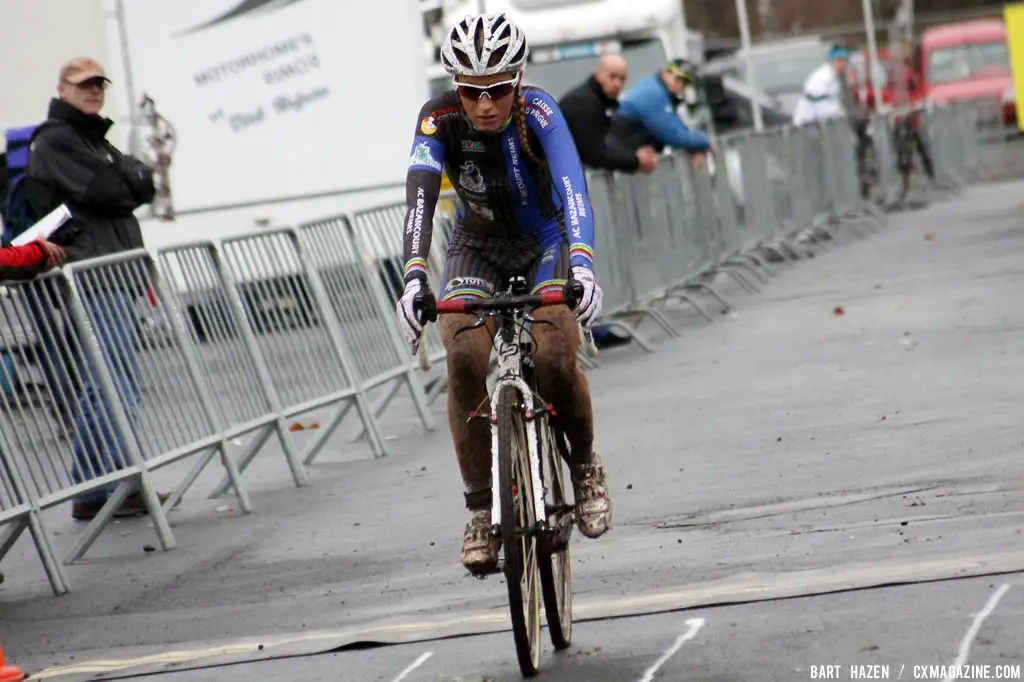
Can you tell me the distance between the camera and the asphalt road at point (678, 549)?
23.5 ft

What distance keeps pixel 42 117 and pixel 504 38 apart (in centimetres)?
1189

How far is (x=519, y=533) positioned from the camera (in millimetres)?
Result: 6785

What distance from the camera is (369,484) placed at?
11.9 meters

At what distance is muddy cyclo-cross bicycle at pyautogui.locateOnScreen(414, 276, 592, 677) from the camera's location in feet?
22.2

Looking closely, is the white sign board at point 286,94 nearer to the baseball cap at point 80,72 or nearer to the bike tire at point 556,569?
the baseball cap at point 80,72

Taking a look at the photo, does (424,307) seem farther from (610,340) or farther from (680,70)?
(680,70)

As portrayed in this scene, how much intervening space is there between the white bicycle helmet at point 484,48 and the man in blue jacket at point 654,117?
10.7 m

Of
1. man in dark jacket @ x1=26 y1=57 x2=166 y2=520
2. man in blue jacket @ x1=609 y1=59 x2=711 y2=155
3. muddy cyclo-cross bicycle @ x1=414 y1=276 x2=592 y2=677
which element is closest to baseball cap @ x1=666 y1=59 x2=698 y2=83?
man in blue jacket @ x1=609 y1=59 x2=711 y2=155

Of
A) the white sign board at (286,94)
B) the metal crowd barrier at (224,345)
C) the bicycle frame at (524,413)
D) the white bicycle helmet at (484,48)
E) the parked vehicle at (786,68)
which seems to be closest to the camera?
the bicycle frame at (524,413)

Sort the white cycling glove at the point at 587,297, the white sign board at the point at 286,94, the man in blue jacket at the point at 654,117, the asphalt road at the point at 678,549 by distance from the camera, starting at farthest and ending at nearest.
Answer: the white sign board at the point at 286,94, the man in blue jacket at the point at 654,117, the asphalt road at the point at 678,549, the white cycling glove at the point at 587,297

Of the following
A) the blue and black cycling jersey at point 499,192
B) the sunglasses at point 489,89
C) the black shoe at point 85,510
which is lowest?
the black shoe at point 85,510

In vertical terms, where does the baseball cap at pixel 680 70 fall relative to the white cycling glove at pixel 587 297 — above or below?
below

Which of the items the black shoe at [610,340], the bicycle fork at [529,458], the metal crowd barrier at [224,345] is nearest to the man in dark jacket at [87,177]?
the metal crowd barrier at [224,345]

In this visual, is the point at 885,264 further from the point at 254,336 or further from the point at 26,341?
the point at 26,341
